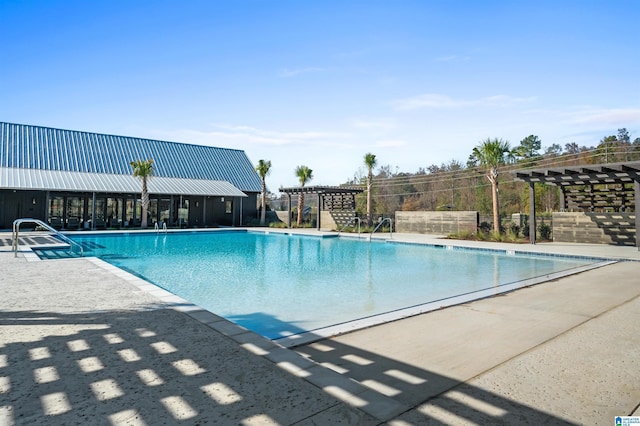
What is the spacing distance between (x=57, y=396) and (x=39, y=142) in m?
24.5

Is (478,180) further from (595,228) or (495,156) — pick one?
(595,228)

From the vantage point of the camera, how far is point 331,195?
24406 mm

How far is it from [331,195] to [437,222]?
7.67 m

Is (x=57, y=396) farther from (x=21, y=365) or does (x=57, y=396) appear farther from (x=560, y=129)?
(x=560, y=129)

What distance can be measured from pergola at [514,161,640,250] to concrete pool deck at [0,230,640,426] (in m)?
9.74

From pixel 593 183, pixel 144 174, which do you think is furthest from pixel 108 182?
pixel 593 183

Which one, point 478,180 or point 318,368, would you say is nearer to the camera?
point 318,368

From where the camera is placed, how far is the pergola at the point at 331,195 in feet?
72.9

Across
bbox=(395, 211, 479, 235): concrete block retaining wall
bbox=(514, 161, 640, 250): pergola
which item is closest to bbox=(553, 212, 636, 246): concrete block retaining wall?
bbox=(514, 161, 640, 250): pergola

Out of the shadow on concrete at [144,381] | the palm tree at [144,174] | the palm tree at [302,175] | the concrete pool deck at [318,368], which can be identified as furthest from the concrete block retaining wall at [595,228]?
the palm tree at [144,174]

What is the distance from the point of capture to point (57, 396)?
2271 millimetres

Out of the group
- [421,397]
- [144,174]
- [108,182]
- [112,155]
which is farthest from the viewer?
[112,155]

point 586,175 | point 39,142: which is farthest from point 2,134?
point 586,175

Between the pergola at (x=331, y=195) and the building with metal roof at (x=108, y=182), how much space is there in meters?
3.85
